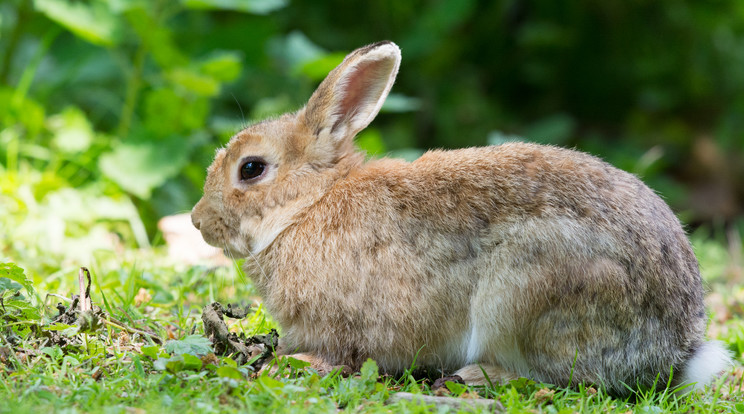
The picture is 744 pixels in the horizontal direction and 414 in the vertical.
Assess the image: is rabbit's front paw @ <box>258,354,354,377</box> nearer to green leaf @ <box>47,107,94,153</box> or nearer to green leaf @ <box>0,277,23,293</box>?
green leaf @ <box>0,277,23,293</box>

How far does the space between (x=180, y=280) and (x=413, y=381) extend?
169 centimetres

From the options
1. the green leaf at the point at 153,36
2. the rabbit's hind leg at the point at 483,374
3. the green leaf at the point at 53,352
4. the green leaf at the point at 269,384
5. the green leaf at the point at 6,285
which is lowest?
the rabbit's hind leg at the point at 483,374

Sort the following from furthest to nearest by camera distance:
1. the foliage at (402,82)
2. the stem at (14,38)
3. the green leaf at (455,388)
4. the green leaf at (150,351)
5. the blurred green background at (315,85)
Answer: the stem at (14,38) < the foliage at (402,82) < the blurred green background at (315,85) < the green leaf at (455,388) < the green leaf at (150,351)

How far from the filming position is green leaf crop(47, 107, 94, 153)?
20.9 feet

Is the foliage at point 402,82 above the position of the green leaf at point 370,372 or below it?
above

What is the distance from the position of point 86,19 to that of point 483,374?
4389 mm

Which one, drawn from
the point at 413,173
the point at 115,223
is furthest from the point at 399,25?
the point at 413,173

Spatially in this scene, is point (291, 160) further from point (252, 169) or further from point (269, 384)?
point (269, 384)

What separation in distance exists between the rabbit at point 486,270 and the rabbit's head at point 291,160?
0.05 feet

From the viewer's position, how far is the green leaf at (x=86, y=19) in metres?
5.91

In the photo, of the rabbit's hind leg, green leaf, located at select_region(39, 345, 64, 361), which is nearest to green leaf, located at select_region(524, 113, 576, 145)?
the rabbit's hind leg

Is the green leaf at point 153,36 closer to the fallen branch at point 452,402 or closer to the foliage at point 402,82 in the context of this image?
the foliage at point 402,82

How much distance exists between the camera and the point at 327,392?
304 centimetres

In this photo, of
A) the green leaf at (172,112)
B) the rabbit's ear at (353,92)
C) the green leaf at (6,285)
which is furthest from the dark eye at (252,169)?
the green leaf at (172,112)
